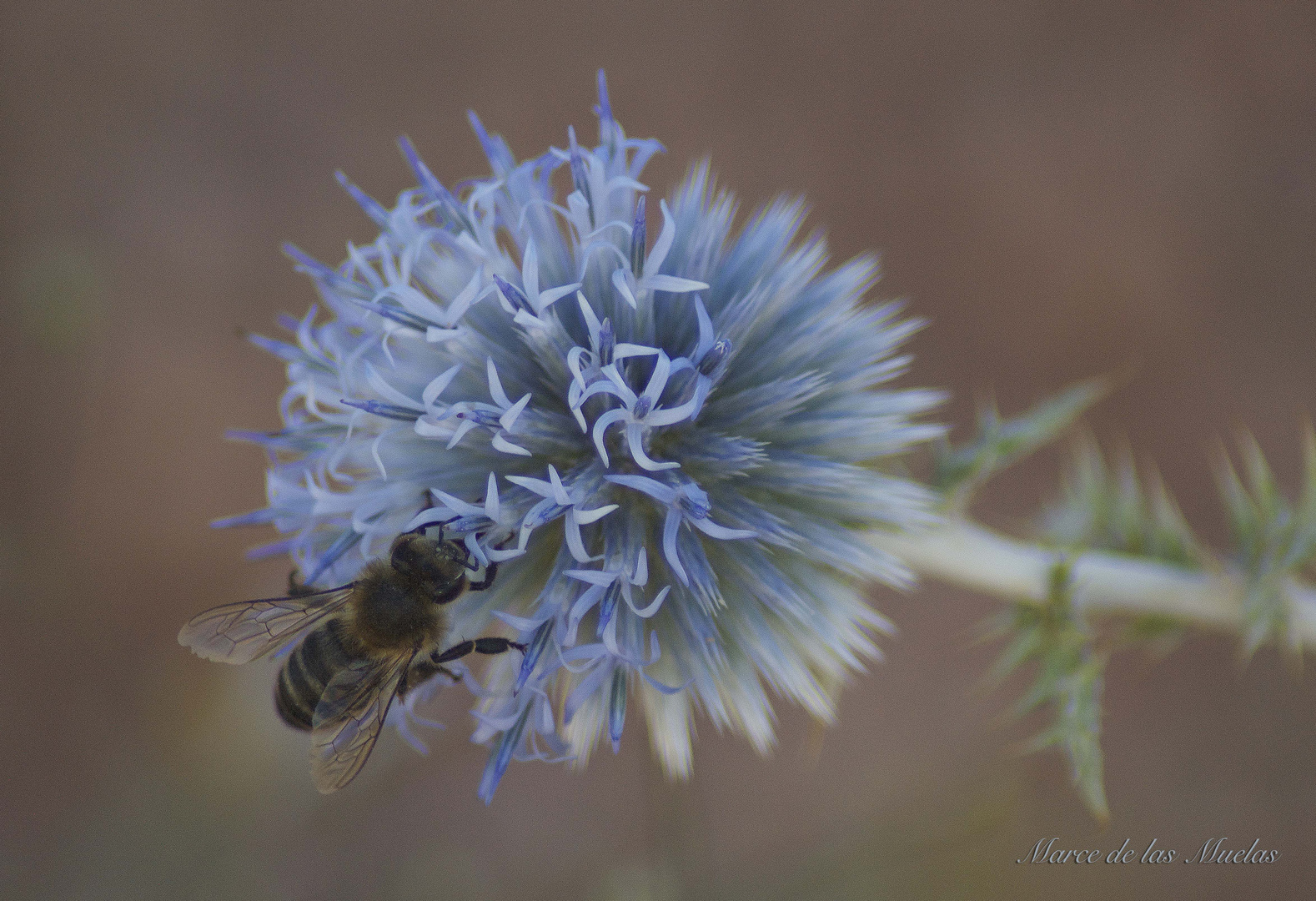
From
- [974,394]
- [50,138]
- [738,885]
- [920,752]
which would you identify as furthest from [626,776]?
[50,138]

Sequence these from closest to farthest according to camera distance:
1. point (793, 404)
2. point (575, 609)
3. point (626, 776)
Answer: point (575, 609) < point (793, 404) < point (626, 776)

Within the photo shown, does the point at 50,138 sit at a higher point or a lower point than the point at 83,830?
higher

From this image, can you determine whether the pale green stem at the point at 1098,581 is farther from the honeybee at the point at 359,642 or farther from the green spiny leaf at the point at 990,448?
the honeybee at the point at 359,642

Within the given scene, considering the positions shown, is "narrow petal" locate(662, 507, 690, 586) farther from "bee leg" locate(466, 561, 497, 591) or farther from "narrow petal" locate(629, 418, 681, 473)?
"bee leg" locate(466, 561, 497, 591)

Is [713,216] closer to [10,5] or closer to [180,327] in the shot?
[180,327]

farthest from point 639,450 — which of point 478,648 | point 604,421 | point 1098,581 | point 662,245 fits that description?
point 1098,581

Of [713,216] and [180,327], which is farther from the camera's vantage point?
[180,327]
